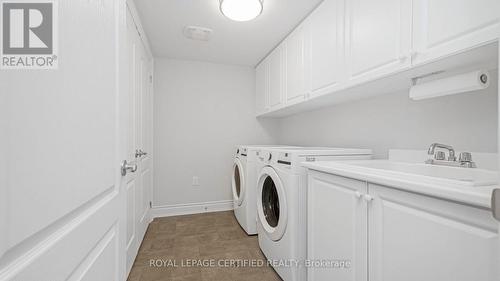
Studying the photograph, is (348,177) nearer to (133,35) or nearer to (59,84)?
(59,84)

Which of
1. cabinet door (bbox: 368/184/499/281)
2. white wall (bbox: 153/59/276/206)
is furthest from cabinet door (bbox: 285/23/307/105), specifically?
cabinet door (bbox: 368/184/499/281)

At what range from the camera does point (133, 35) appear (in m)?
1.78

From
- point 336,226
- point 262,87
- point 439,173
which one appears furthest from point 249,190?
point 439,173


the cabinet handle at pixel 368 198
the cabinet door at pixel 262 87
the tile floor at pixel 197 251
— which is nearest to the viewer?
the cabinet handle at pixel 368 198

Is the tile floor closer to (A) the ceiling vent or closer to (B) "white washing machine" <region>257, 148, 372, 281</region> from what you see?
(B) "white washing machine" <region>257, 148, 372, 281</region>

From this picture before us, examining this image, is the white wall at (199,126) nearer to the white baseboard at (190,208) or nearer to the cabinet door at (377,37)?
the white baseboard at (190,208)

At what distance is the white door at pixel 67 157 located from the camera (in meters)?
0.36

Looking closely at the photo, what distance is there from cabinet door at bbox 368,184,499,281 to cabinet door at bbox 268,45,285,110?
1.73m

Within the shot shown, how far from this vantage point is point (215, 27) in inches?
85.0

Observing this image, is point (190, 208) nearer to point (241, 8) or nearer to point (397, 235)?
point (241, 8)

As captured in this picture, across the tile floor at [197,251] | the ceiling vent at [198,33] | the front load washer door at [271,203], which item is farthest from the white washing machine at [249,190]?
the ceiling vent at [198,33]

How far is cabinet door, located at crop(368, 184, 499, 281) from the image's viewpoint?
588 mm

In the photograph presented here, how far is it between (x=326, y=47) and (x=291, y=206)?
4.03 ft

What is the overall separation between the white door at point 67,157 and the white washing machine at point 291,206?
1020 millimetres
